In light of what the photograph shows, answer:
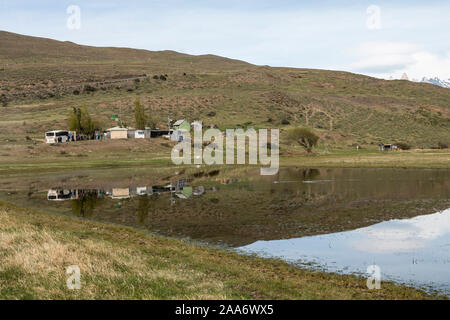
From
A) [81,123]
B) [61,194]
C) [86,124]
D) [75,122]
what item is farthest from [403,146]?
[61,194]

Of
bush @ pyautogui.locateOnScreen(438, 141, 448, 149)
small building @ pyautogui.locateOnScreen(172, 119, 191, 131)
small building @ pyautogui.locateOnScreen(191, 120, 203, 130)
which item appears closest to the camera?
small building @ pyautogui.locateOnScreen(172, 119, 191, 131)

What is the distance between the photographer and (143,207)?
30.8 metres

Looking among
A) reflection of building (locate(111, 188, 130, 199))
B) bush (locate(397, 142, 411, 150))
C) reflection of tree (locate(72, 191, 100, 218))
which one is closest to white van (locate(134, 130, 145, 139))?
reflection of building (locate(111, 188, 130, 199))

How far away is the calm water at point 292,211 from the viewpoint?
1773cm

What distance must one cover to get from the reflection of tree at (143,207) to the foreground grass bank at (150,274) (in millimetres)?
7191

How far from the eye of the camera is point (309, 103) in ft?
436

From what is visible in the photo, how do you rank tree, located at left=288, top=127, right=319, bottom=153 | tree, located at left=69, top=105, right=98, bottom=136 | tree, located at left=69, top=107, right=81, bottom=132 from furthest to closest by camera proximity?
tree, located at left=69, top=105, right=98, bottom=136 < tree, located at left=69, top=107, right=81, bottom=132 < tree, located at left=288, top=127, right=319, bottom=153

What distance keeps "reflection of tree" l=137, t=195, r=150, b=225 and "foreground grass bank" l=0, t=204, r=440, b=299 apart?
7.19 m

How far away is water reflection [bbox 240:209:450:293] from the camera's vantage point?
15203 millimetres

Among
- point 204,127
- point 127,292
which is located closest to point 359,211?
point 127,292

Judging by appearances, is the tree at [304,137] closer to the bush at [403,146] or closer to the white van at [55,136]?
the bush at [403,146]

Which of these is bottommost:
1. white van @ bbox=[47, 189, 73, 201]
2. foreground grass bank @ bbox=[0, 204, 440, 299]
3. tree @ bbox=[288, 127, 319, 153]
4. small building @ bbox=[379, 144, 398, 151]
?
white van @ bbox=[47, 189, 73, 201]

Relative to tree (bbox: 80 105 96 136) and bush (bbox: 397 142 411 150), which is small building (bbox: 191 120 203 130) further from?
bush (bbox: 397 142 411 150)
